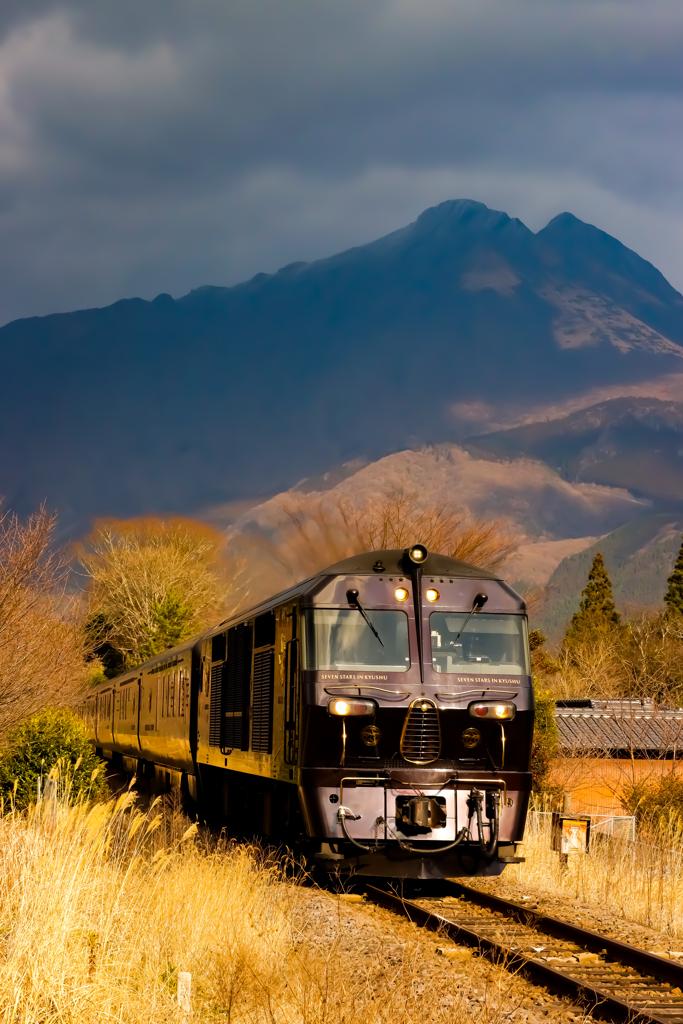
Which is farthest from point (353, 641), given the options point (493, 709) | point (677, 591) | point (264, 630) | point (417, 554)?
point (677, 591)

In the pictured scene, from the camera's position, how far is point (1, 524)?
17.9 m

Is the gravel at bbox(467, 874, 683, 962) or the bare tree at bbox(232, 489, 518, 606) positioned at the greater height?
the bare tree at bbox(232, 489, 518, 606)

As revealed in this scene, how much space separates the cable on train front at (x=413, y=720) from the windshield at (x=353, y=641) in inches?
0.5

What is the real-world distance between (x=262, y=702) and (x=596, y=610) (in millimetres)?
58173

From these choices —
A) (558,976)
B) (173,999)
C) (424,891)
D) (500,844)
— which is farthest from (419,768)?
(173,999)

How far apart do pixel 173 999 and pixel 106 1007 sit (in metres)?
0.79

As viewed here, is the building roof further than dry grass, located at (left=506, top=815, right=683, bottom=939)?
Yes

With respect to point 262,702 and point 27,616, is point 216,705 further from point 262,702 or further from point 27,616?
point 262,702

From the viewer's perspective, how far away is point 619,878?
13.7m

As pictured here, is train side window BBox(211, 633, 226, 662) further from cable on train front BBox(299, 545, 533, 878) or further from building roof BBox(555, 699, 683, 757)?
building roof BBox(555, 699, 683, 757)

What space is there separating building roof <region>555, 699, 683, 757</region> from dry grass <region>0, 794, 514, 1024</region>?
1982 cm

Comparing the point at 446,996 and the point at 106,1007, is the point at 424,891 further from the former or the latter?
the point at 106,1007

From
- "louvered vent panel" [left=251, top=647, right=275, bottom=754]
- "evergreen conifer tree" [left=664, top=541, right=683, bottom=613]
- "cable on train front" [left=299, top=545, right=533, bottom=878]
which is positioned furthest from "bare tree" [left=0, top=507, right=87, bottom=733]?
"evergreen conifer tree" [left=664, top=541, right=683, bottom=613]

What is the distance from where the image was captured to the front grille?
38.3 ft
